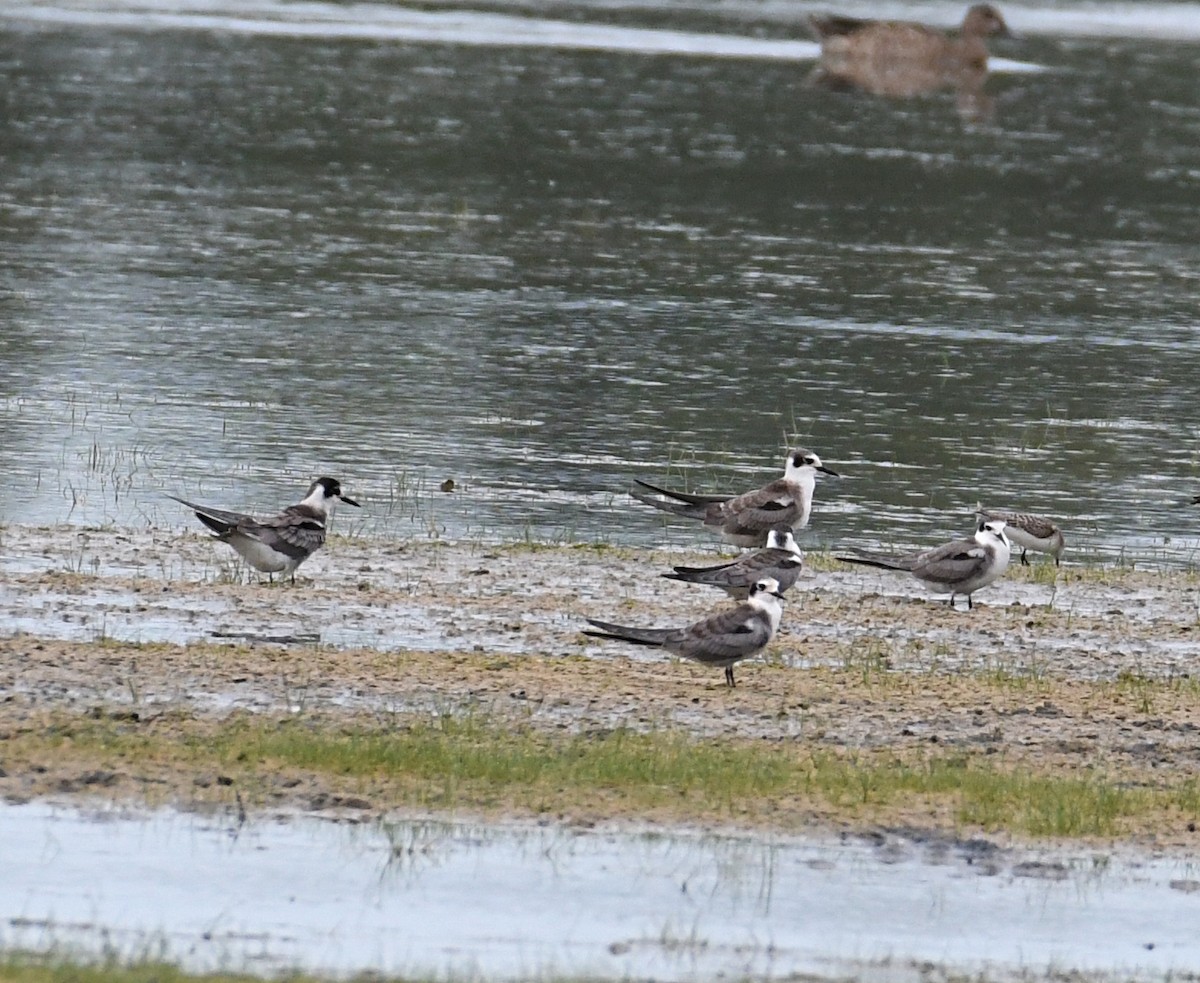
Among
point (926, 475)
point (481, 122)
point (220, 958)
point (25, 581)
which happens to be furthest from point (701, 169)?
point (220, 958)

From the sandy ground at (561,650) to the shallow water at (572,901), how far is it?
0.63 m

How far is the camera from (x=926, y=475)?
1886 centimetres

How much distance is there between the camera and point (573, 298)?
2667cm

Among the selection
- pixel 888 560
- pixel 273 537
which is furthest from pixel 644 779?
pixel 888 560

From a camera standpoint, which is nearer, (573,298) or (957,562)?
(957,562)

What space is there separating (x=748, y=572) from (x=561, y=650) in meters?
1.35

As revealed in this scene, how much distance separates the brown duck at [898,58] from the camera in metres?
55.4

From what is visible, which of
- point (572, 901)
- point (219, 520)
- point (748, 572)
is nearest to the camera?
point (572, 901)

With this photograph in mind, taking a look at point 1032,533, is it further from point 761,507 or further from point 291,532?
point 291,532

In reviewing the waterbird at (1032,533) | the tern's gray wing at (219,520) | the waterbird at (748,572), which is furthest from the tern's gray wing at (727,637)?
the waterbird at (1032,533)

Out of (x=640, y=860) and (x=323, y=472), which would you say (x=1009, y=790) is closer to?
(x=640, y=860)

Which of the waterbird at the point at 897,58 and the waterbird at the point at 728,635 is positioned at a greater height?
the waterbird at the point at 897,58

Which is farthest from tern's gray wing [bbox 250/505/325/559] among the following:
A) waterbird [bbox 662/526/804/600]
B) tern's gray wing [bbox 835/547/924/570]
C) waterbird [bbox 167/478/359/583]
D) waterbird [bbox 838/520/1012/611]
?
waterbird [bbox 838/520/1012/611]

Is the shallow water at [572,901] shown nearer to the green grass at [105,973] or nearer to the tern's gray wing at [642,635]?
the green grass at [105,973]
